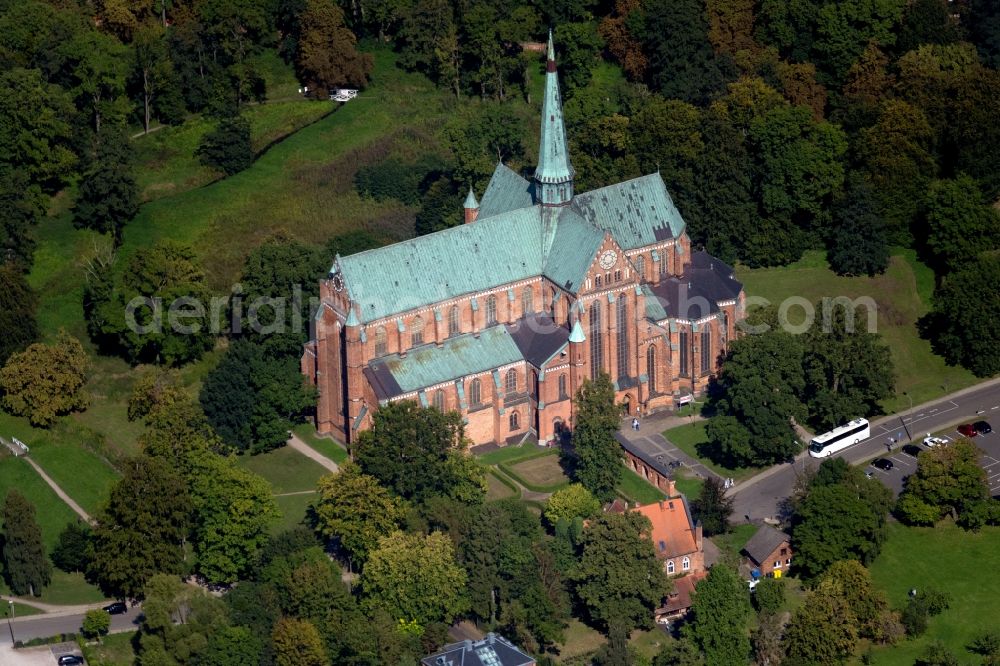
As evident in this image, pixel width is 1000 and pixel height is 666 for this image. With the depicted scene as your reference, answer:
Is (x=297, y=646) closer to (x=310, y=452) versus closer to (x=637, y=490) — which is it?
(x=310, y=452)

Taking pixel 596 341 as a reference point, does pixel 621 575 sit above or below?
below

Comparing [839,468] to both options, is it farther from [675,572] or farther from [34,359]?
[34,359]

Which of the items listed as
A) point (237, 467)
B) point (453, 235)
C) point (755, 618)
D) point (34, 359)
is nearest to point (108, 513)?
point (237, 467)

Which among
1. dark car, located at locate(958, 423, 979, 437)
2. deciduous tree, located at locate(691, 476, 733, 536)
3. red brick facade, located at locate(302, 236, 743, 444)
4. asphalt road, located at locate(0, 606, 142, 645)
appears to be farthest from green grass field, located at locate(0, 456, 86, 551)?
dark car, located at locate(958, 423, 979, 437)

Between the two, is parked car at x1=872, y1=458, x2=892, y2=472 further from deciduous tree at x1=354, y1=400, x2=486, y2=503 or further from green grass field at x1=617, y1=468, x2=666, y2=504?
deciduous tree at x1=354, y1=400, x2=486, y2=503

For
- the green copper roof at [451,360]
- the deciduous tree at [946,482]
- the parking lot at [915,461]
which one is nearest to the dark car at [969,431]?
the parking lot at [915,461]

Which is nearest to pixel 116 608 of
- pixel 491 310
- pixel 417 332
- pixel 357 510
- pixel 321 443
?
pixel 357 510

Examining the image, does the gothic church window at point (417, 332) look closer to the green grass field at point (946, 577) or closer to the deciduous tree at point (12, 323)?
the deciduous tree at point (12, 323)
